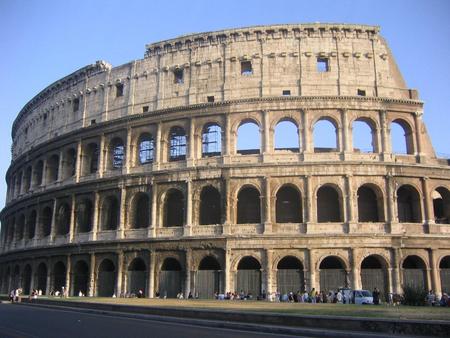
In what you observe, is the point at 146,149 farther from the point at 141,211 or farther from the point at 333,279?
the point at 333,279

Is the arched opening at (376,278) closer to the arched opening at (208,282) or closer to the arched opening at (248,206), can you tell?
the arched opening at (248,206)

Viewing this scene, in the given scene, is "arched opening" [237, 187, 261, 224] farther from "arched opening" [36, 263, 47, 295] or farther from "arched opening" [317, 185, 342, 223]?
"arched opening" [36, 263, 47, 295]

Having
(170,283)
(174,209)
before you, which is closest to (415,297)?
(170,283)

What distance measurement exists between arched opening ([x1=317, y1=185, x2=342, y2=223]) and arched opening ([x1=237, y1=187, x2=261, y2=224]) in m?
3.69

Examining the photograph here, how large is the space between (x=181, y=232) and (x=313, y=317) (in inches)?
Result: 671

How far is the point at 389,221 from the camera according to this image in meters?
26.8

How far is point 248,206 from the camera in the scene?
95.2ft

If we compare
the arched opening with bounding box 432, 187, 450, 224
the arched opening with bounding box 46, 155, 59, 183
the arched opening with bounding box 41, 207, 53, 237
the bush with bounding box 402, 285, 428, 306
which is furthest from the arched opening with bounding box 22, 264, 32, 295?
the arched opening with bounding box 432, 187, 450, 224

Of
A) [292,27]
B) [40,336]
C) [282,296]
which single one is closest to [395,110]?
[292,27]

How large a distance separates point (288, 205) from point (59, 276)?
707 inches

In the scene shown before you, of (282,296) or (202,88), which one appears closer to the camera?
(282,296)

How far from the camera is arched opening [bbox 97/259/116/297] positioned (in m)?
30.6

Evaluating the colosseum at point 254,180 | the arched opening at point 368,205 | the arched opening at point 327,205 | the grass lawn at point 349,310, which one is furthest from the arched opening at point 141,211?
the arched opening at point 368,205

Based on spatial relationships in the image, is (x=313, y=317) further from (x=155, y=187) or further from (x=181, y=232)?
(x=155, y=187)
